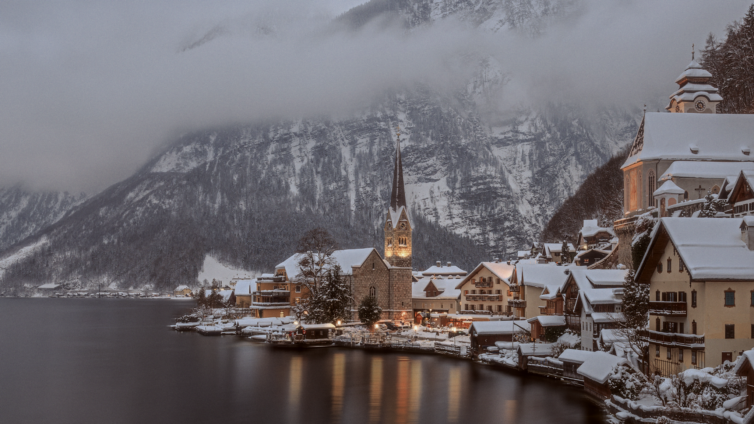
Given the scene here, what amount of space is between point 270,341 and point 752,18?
204 feet

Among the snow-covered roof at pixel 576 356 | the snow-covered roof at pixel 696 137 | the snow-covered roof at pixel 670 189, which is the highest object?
the snow-covered roof at pixel 696 137

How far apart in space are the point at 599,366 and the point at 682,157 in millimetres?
20600

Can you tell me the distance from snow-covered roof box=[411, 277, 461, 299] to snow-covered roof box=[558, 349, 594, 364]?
156ft

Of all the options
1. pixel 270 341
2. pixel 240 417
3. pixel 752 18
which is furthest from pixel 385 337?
pixel 752 18

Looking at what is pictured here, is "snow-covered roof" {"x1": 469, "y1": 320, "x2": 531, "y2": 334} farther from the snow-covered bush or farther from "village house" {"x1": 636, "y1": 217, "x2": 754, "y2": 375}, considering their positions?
"village house" {"x1": 636, "y1": 217, "x2": 754, "y2": 375}

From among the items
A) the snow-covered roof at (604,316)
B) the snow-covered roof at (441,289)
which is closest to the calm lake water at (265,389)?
the snow-covered roof at (604,316)

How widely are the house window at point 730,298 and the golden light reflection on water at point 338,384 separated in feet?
70.7

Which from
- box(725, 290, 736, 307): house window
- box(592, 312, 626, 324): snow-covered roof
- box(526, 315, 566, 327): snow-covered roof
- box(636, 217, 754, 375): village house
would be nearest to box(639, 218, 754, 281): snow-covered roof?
box(636, 217, 754, 375): village house

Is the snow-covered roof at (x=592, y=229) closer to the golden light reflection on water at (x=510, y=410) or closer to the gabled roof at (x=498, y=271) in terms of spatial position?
the gabled roof at (x=498, y=271)

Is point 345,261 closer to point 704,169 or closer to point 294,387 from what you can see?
point 294,387

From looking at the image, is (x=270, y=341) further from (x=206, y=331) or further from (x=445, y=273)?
(x=445, y=273)

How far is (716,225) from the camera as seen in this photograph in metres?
32.4

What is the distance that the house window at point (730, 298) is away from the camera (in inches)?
1184

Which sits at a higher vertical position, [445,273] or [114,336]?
[445,273]
